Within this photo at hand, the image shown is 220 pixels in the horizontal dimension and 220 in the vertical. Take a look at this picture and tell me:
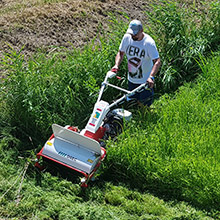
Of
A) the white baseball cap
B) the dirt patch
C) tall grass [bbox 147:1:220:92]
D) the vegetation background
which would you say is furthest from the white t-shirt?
the dirt patch

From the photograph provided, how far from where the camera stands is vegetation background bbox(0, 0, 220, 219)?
5.09 metres

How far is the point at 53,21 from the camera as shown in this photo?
8539mm

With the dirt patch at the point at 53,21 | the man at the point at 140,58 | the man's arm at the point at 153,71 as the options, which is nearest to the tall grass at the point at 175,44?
the dirt patch at the point at 53,21

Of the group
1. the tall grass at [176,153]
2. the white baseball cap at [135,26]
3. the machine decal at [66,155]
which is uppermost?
the white baseball cap at [135,26]

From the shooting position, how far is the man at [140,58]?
5.84m

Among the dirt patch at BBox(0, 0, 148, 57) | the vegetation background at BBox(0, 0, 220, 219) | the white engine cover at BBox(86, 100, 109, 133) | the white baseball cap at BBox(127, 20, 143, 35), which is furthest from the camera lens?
the dirt patch at BBox(0, 0, 148, 57)

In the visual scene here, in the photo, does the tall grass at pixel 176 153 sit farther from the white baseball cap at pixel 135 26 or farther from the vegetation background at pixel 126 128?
the white baseball cap at pixel 135 26

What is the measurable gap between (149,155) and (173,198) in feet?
2.13

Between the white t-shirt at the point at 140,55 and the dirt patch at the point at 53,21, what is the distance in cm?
161

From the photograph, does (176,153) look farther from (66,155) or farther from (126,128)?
(66,155)

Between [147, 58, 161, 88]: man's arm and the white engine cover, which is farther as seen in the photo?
[147, 58, 161, 88]: man's arm

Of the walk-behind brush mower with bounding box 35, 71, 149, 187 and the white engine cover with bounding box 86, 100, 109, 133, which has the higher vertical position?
the white engine cover with bounding box 86, 100, 109, 133

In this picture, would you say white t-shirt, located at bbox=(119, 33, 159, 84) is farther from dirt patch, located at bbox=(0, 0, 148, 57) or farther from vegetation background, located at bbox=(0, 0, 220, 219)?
dirt patch, located at bbox=(0, 0, 148, 57)

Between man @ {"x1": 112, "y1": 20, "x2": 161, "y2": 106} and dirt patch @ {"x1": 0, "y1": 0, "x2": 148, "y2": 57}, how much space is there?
1.61m
